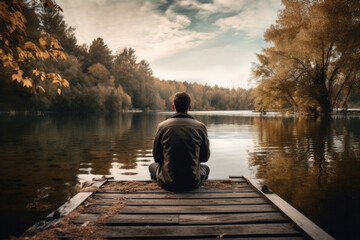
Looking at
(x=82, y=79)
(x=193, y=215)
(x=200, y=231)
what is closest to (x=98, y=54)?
(x=82, y=79)

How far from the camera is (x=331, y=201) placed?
514 cm

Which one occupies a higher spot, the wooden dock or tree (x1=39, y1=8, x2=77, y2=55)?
tree (x1=39, y1=8, x2=77, y2=55)

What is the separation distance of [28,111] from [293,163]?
51620mm

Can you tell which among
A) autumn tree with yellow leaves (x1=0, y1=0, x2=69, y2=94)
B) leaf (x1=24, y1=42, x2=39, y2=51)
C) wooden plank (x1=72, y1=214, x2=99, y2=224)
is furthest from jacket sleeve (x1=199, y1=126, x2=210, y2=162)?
leaf (x1=24, y1=42, x2=39, y2=51)

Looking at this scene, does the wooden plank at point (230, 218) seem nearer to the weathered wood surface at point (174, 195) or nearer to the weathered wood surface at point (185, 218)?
the weathered wood surface at point (185, 218)

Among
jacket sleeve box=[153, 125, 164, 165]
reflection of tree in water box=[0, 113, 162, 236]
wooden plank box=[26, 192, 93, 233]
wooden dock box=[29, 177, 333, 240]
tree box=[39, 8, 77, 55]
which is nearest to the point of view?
wooden dock box=[29, 177, 333, 240]

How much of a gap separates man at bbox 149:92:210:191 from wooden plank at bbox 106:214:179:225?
0.79m

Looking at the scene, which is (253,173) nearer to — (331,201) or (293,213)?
(331,201)

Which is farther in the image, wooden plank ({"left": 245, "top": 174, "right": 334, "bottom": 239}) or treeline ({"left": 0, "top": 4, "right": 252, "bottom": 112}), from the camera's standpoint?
treeline ({"left": 0, "top": 4, "right": 252, "bottom": 112})

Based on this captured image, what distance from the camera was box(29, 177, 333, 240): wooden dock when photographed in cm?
277

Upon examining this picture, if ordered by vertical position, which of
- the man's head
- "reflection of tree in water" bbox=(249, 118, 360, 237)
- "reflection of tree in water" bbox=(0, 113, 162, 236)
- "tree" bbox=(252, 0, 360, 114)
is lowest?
"reflection of tree in water" bbox=(249, 118, 360, 237)

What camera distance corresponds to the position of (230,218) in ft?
10.4

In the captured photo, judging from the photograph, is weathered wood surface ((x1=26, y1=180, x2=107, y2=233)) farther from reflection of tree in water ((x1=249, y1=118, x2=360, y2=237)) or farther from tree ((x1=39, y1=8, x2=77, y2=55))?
tree ((x1=39, y1=8, x2=77, y2=55))

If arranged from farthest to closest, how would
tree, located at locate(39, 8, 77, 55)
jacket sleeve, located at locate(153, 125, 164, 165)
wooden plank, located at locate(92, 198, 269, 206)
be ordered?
A: tree, located at locate(39, 8, 77, 55) < jacket sleeve, located at locate(153, 125, 164, 165) < wooden plank, located at locate(92, 198, 269, 206)
